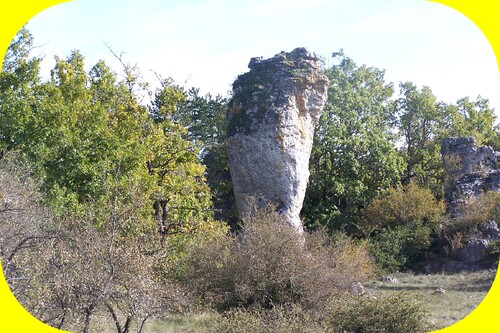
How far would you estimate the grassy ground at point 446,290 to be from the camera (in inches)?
639

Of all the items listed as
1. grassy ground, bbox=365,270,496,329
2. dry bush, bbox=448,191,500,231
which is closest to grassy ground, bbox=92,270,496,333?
grassy ground, bbox=365,270,496,329

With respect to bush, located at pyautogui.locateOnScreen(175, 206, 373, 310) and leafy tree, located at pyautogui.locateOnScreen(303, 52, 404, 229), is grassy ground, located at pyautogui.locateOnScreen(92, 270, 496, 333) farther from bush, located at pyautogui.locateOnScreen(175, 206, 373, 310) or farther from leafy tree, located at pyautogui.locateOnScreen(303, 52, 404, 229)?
leafy tree, located at pyautogui.locateOnScreen(303, 52, 404, 229)

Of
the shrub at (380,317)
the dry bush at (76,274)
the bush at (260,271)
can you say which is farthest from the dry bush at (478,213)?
the dry bush at (76,274)

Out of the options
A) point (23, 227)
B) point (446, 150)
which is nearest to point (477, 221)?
point (446, 150)

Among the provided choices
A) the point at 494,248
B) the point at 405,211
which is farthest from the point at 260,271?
the point at 405,211

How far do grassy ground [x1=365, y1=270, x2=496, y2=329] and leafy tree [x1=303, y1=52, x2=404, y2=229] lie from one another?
5.70 meters

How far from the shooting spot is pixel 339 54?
106 feet

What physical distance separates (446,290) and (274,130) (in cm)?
831

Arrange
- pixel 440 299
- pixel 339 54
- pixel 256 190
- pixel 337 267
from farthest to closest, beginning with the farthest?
pixel 339 54 < pixel 256 190 < pixel 440 299 < pixel 337 267

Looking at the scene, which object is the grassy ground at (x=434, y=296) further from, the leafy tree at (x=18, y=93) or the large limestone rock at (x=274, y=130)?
the leafy tree at (x=18, y=93)

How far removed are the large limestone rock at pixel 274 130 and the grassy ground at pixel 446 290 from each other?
440 cm

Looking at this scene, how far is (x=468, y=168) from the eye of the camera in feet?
91.9

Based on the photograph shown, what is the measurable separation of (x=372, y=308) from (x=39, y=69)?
Result: 1328 centimetres

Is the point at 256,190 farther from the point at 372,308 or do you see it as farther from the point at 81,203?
the point at 372,308
